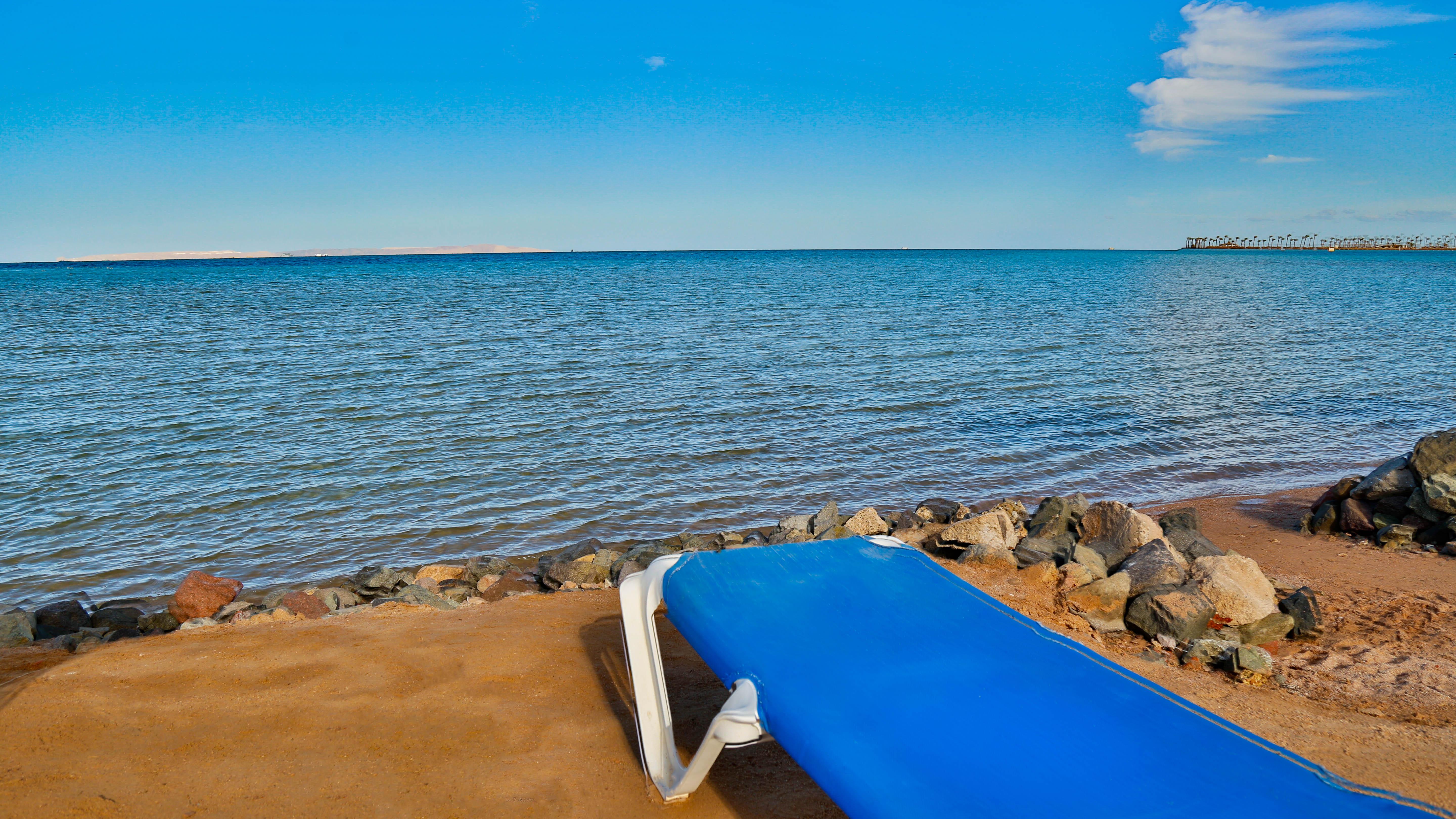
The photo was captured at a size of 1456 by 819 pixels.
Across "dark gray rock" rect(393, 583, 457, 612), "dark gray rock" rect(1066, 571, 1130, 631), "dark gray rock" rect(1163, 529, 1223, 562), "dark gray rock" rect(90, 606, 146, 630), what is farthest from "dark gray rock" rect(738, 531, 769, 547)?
"dark gray rock" rect(90, 606, 146, 630)

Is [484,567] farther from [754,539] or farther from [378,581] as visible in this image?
[754,539]

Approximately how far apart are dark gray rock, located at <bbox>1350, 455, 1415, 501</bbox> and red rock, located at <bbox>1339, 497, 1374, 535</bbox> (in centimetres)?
10

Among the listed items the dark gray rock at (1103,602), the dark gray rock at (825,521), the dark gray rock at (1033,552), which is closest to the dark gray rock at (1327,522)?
the dark gray rock at (1033,552)

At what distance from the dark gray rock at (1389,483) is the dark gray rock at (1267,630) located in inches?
151

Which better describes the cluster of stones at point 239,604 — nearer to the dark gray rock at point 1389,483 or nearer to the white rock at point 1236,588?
the white rock at point 1236,588

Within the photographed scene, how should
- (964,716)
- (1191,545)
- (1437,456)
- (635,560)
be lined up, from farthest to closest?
(1437,456) < (635,560) < (1191,545) < (964,716)

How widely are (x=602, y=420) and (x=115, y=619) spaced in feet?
27.4

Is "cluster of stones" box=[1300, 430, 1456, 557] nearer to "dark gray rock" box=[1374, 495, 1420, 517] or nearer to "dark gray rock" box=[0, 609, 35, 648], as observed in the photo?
"dark gray rock" box=[1374, 495, 1420, 517]

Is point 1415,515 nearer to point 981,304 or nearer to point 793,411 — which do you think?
point 793,411

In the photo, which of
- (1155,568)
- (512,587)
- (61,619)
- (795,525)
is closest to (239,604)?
(61,619)

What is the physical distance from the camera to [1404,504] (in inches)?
340

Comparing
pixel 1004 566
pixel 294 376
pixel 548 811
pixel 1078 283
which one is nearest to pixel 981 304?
pixel 1078 283

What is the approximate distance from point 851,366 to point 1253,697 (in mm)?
15978

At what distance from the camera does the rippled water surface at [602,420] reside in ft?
32.5
